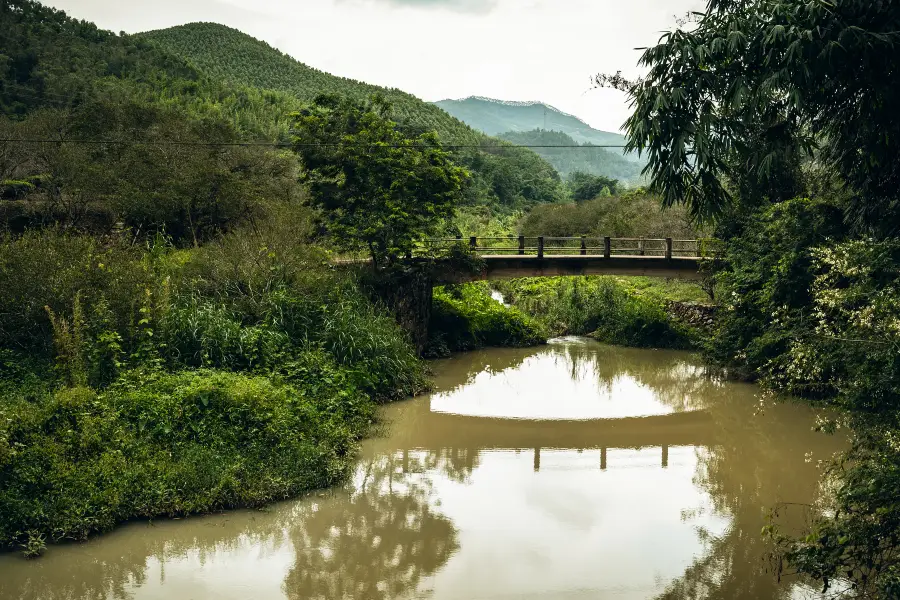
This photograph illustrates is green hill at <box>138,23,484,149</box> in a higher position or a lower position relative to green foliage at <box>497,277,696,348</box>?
higher

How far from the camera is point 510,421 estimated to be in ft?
60.0

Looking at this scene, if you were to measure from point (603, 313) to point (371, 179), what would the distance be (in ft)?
35.1

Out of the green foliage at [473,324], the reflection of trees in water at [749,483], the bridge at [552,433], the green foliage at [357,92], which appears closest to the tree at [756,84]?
the reflection of trees in water at [749,483]

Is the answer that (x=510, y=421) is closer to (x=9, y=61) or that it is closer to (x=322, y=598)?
(x=322, y=598)

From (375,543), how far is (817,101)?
7913mm

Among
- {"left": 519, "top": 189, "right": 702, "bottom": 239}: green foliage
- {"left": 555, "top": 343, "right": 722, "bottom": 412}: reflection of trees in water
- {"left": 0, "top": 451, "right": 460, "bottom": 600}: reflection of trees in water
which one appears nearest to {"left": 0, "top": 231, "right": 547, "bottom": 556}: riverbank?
{"left": 0, "top": 451, "right": 460, "bottom": 600}: reflection of trees in water

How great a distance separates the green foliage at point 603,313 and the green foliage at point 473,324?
189cm

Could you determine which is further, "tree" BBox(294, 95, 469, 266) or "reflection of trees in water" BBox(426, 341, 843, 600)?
"tree" BBox(294, 95, 469, 266)

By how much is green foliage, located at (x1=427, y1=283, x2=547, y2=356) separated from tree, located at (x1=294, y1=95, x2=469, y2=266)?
398 centimetres

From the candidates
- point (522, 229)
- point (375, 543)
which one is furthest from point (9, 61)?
point (375, 543)

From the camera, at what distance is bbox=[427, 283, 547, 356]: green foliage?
2567 centimetres

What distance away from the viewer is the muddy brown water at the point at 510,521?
9883 millimetres

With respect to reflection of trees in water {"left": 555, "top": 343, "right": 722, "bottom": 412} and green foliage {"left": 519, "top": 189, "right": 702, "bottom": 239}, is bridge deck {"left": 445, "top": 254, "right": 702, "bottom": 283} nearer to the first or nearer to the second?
green foliage {"left": 519, "top": 189, "right": 702, "bottom": 239}

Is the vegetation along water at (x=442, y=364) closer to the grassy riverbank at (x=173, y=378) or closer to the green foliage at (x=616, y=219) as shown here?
the grassy riverbank at (x=173, y=378)
